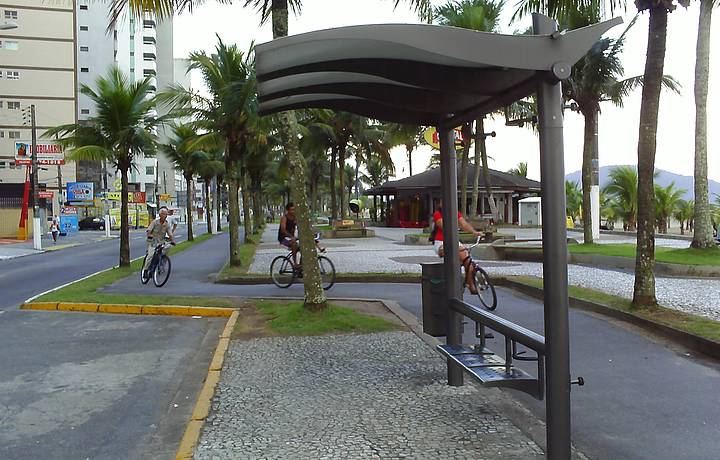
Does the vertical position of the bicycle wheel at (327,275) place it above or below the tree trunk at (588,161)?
below

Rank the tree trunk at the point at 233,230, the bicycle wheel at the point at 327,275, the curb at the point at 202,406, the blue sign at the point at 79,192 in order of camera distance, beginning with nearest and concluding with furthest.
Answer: the curb at the point at 202,406 < the bicycle wheel at the point at 327,275 < the tree trunk at the point at 233,230 < the blue sign at the point at 79,192

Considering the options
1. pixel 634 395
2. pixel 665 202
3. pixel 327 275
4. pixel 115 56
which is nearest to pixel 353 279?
pixel 327 275

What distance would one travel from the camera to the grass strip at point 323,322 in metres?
8.20

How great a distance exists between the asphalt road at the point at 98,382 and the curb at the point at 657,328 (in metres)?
5.59

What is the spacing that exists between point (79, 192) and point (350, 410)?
55577 millimetres

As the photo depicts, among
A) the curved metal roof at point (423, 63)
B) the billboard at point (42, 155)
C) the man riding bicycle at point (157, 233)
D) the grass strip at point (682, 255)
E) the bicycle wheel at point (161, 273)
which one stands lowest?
the bicycle wheel at point (161, 273)

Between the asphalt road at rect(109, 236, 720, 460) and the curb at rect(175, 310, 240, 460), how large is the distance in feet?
9.05

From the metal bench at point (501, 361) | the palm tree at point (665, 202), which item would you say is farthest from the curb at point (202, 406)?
the palm tree at point (665, 202)

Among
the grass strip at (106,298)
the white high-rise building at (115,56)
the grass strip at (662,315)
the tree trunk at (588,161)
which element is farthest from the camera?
the white high-rise building at (115,56)

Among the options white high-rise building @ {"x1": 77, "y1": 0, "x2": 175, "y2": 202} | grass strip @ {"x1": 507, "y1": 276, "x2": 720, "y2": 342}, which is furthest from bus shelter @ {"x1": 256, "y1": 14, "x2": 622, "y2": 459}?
white high-rise building @ {"x1": 77, "y1": 0, "x2": 175, "y2": 202}

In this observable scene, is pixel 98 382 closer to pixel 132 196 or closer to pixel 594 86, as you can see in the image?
pixel 594 86

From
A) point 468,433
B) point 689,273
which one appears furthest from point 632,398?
point 689,273

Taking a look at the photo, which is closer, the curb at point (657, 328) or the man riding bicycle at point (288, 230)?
the curb at point (657, 328)

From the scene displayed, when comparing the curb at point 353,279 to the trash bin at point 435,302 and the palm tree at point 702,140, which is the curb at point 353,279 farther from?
the palm tree at point 702,140
